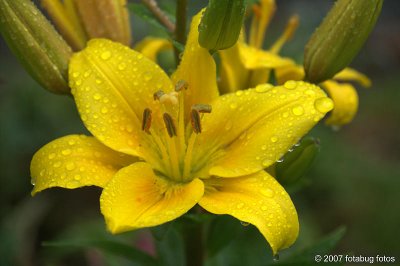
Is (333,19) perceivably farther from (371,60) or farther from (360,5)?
(371,60)

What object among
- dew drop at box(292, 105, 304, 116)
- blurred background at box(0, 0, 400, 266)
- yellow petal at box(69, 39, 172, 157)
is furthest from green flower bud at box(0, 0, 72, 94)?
blurred background at box(0, 0, 400, 266)

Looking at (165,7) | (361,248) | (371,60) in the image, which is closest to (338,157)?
(361,248)

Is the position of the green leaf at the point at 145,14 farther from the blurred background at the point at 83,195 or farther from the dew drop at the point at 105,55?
the blurred background at the point at 83,195

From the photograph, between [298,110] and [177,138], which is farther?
[177,138]

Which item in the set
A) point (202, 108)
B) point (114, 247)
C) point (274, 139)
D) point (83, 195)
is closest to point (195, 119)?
point (202, 108)

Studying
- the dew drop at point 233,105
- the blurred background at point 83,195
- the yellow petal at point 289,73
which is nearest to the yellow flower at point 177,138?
the dew drop at point 233,105

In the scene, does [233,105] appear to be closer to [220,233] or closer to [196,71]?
[196,71]
